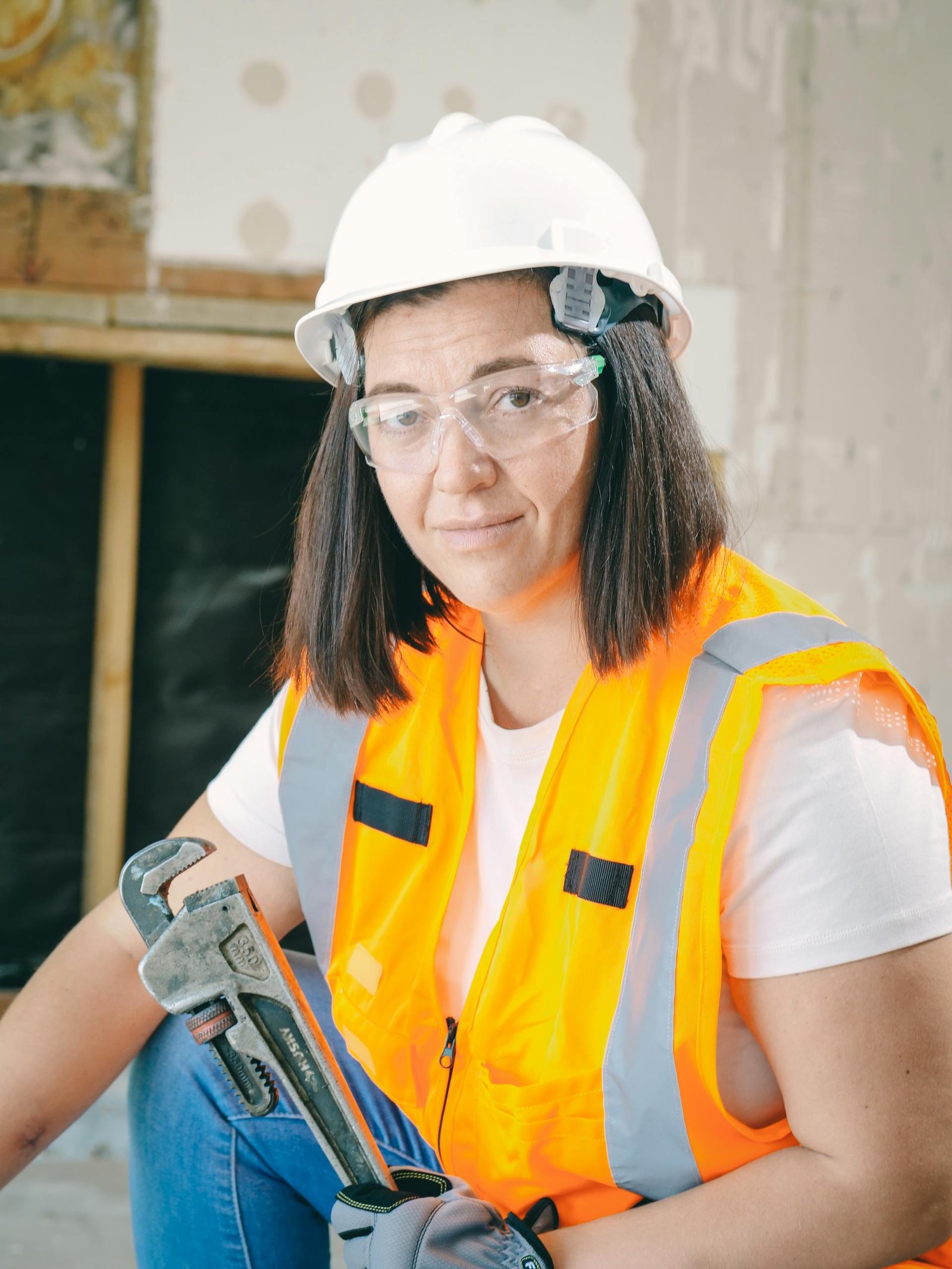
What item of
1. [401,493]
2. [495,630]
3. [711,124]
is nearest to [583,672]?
[495,630]

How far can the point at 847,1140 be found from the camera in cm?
107

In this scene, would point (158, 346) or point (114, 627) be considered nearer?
point (158, 346)

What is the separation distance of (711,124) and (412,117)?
73 centimetres

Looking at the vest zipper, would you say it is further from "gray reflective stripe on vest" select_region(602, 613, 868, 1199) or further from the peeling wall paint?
the peeling wall paint

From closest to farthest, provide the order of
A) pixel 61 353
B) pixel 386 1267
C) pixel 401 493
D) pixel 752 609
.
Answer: pixel 386 1267 → pixel 752 609 → pixel 401 493 → pixel 61 353

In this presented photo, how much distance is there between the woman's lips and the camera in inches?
51.7

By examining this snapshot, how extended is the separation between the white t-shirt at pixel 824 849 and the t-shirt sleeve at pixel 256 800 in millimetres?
695

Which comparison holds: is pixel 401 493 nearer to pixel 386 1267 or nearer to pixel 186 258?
pixel 386 1267

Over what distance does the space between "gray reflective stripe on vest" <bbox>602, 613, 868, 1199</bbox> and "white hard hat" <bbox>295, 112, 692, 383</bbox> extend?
46 cm

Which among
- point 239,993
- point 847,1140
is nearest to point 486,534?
point 239,993

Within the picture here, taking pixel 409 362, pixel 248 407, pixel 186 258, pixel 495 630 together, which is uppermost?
pixel 186 258

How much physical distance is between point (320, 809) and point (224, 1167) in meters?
0.50

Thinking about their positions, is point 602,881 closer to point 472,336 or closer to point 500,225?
point 472,336

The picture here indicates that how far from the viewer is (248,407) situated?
2770 millimetres
